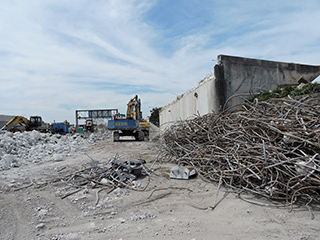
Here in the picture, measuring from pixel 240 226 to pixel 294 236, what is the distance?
0.50m

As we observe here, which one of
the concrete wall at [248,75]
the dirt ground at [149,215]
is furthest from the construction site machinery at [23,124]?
the dirt ground at [149,215]

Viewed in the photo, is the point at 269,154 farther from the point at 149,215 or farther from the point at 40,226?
the point at 40,226

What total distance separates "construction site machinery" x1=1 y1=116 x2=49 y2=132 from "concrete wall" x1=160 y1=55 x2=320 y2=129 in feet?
63.3

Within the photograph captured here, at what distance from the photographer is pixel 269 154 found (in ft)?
10.3

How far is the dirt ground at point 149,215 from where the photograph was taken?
2.38 meters

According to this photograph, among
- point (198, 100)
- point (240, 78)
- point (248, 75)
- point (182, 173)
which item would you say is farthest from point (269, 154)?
point (198, 100)

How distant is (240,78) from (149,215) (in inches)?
321

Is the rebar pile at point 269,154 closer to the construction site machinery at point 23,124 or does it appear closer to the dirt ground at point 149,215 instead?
the dirt ground at point 149,215

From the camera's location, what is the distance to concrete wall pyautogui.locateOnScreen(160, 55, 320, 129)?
366 inches

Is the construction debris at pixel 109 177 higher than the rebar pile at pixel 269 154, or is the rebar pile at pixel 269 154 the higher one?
the rebar pile at pixel 269 154

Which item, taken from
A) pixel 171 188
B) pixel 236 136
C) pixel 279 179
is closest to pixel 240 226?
pixel 279 179

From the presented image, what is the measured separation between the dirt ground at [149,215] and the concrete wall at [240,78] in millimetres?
5412

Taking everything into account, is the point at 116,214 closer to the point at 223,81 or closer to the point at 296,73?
the point at 223,81

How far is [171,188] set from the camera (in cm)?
377
